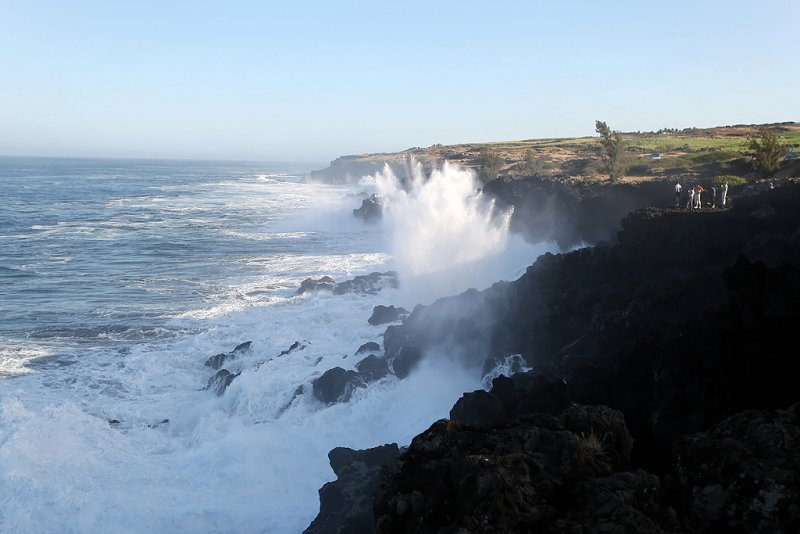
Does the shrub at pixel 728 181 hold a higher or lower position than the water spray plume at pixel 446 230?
higher

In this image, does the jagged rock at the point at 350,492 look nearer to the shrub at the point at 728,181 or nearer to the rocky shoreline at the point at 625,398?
the rocky shoreline at the point at 625,398

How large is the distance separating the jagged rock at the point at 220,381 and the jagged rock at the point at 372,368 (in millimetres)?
4906

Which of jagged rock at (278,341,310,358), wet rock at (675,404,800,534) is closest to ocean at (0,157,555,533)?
jagged rock at (278,341,310,358)

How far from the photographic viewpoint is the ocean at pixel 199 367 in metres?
16.5

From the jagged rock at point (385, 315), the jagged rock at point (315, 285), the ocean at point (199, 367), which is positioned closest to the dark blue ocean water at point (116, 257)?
the ocean at point (199, 367)

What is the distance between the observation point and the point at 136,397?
2253 cm

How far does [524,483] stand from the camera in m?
7.16

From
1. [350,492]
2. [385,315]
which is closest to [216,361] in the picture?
[385,315]

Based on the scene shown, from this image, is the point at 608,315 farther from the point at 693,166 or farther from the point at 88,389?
the point at 693,166

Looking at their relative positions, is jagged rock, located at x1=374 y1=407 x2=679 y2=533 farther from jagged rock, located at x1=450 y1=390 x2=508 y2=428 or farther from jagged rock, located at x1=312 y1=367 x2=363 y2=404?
jagged rock, located at x1=312 y1=367 x2=363 y2=404

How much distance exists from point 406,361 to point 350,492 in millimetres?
8905

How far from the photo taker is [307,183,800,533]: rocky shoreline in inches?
266

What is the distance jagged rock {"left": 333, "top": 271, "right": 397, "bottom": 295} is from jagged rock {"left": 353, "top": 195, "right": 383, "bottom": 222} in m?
31.4

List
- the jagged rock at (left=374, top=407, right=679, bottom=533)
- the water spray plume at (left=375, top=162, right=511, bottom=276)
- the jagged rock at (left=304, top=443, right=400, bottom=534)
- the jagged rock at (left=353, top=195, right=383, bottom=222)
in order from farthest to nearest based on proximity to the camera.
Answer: the jagged rock at (left=353, top=195, right=383, bottom=222), the water spray plume at (left=375, top=162, right=511, bottom=276), the jagged rock at (left=304, top=443, right=400, bottom=534), the jagged rock at (left=374, top=407, right=679, bottom=533)
